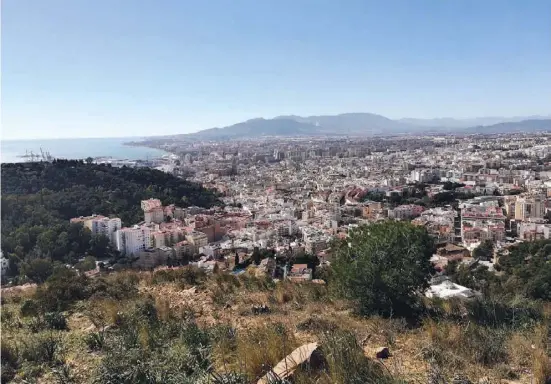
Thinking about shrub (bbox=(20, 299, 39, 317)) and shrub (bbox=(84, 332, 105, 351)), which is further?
shrub (bbox=(20, 299, 39, 317))

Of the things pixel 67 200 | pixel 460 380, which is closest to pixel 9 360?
pixel 460 380

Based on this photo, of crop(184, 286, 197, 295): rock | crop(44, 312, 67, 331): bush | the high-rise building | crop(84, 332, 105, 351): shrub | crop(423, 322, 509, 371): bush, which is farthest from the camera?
the high-rise building

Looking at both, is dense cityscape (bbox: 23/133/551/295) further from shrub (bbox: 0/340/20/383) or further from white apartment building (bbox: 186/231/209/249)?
shrub (bbox: 0/340/20/383)

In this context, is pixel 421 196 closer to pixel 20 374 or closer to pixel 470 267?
pixel 470 267

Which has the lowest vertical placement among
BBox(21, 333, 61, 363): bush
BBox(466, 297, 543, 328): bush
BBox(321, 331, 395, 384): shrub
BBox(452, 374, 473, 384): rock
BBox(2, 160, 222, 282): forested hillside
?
BBox(2, 160, 222, 282): forested hillside

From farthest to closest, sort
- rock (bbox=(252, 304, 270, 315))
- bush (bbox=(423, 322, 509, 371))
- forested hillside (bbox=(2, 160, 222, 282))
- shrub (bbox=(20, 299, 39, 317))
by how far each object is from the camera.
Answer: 1. forested hillside (bbox=(2, 160, 222, 282))
2. shrub (bbox=(20, 299, 39, 317))
3. rock (bbox=(252, 304, 270, 315))
4. bush (bbox=(423, 322, 509, 371))

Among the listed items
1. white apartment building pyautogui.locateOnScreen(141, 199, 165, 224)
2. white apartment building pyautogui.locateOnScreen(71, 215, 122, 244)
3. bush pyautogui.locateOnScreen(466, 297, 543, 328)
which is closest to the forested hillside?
white apartment building pyautogui.locateOnScreen(141, 199, 165, 224)

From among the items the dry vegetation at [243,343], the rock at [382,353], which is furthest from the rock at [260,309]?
the rock at [382,353]
